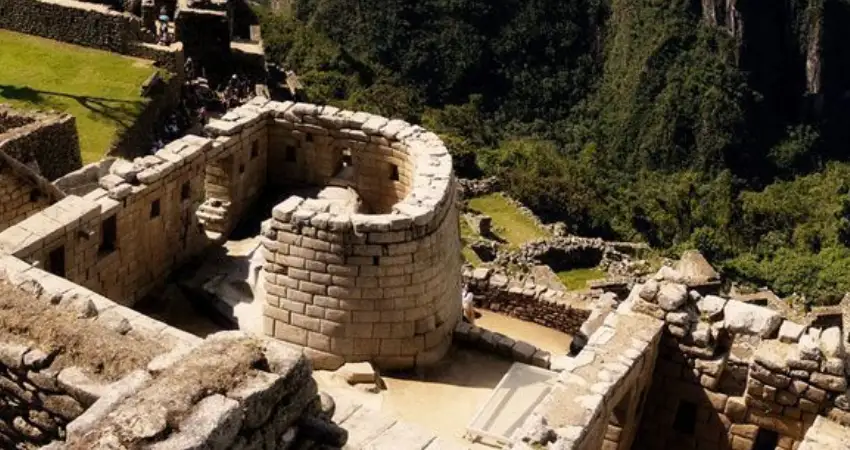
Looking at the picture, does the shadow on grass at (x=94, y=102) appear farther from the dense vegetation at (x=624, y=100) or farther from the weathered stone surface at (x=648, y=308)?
the dense vegetation at (x=624, y=100)

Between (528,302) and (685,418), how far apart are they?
5863 mm

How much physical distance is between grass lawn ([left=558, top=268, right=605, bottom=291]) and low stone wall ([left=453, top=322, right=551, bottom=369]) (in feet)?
77.2

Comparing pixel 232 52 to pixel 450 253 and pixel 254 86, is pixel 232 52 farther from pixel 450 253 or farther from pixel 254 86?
pixel 450 253

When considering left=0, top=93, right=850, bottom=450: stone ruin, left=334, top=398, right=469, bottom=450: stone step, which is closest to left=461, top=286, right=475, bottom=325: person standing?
left=0, top=93, right=850, bottom=450: stone ruin

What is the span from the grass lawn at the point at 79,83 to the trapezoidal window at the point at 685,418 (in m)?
15.8

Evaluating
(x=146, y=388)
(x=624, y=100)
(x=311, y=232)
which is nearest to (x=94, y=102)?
(x=311, y=232)

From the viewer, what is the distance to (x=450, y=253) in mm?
12945

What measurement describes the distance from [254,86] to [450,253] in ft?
67.9

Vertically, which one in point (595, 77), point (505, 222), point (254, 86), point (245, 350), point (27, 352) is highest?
point (245, 350)

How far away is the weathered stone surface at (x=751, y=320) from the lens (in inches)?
406

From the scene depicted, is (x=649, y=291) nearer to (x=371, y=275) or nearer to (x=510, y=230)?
(x=371, y=275)

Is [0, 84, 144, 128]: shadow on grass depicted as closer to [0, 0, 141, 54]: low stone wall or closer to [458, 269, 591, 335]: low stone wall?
[0, 0, 141, 54]: low stone wall

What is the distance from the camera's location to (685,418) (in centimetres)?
1115

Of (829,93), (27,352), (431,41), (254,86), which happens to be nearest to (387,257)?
(27,352)
